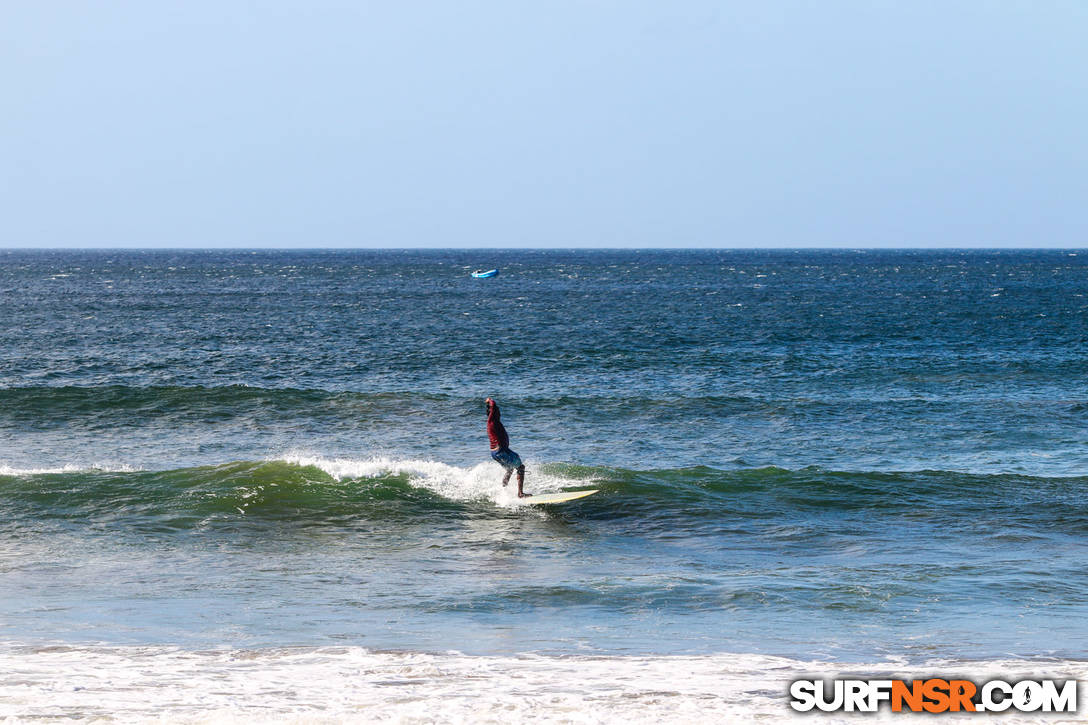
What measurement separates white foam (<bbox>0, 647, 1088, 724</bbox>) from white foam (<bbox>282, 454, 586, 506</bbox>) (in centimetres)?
918

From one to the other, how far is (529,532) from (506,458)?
1748mm

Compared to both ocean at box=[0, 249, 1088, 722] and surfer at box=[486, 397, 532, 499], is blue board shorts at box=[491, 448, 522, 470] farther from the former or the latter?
ocean at box=[0, 249, 1088, 722]

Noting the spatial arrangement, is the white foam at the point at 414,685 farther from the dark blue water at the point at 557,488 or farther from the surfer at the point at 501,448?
the surfer at the point at 501,448

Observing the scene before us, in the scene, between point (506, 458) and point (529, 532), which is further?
point (506, 458)

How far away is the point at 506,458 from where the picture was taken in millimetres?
19500

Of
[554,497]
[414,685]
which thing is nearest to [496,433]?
[554,497]

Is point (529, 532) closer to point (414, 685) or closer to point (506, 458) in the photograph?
point (506, 458)

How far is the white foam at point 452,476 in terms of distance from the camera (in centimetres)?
2098

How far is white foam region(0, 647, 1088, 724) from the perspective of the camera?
31.5 feet

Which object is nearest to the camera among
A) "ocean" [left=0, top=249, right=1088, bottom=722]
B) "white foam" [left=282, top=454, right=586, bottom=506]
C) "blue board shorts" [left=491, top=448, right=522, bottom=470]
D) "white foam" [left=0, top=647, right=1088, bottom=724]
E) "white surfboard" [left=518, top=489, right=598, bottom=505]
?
"white foam" [left=0, top=647, right=1088, bottom=724]

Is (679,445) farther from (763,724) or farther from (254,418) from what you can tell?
(763,724)

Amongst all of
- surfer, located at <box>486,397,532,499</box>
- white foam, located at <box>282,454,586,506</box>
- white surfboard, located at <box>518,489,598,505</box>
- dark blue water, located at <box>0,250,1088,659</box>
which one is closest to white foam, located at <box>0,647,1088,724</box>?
dark blue water, located at <box>0,250,1088,659</box>

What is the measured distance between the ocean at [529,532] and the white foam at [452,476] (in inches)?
4.2

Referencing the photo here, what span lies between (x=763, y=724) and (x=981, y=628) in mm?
4580
